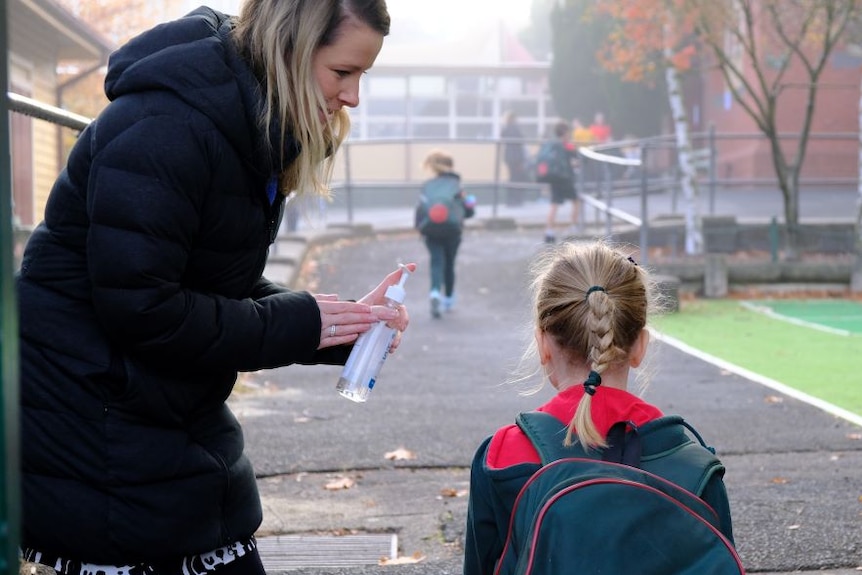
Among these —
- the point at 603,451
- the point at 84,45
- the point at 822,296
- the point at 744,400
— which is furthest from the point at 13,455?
the point at 84,45

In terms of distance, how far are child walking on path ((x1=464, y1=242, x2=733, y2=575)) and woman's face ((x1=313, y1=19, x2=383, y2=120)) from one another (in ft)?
1.93

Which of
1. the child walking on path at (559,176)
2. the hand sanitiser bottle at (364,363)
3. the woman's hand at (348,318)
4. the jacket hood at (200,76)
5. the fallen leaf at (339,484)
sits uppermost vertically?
the jacket hood at (200,76)

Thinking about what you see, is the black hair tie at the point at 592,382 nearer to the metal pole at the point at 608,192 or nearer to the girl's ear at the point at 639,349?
the girl's ear at the point at 639,349

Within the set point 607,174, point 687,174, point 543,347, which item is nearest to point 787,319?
point 607,174

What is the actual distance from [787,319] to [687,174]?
4.67 metres

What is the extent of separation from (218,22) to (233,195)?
15.4 inches

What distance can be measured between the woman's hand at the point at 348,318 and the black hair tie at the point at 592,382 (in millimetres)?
480

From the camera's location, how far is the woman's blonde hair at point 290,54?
97.9 inches

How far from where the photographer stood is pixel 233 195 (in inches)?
97.9

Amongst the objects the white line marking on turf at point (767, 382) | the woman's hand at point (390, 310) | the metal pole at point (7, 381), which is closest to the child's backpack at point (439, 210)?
the white line marking on turf at point (767, 382)

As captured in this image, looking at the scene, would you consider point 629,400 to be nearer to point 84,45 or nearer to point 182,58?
point 182,58

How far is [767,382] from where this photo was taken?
866cm

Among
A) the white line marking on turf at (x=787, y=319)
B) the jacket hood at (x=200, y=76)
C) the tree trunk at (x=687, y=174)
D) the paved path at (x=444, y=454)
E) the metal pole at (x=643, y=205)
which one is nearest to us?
the jacket hood at (x=200, y=76)

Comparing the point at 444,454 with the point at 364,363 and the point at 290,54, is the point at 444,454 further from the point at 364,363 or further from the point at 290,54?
the point at 290,54
